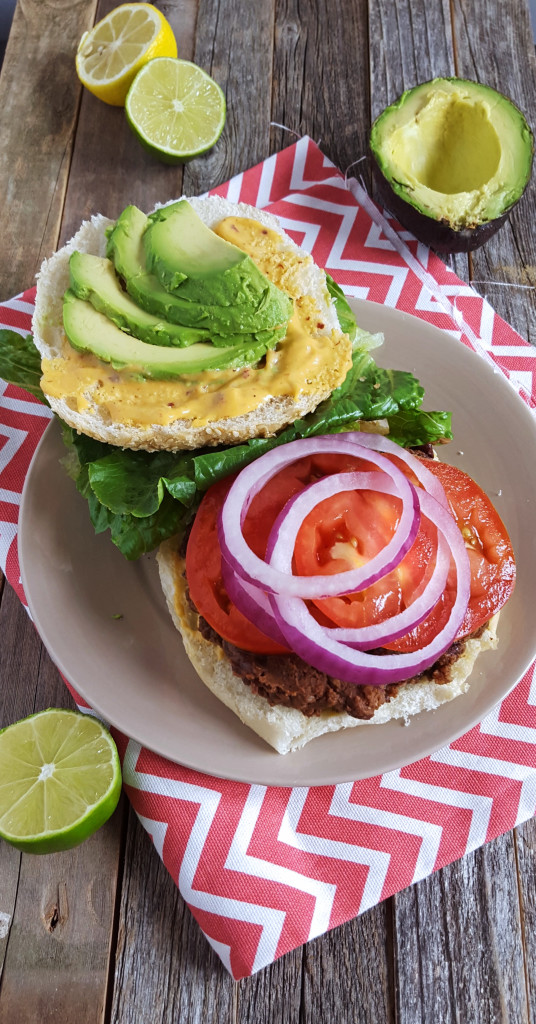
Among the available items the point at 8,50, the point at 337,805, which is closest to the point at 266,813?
the point at 337,805

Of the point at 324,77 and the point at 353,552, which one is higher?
the point at 324,77

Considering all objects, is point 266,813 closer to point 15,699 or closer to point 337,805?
point 337,805

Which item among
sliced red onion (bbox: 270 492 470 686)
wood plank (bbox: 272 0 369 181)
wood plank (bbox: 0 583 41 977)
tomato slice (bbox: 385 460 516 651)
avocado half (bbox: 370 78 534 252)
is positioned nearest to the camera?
sliced red onion (bbox: 270 492 470 686)

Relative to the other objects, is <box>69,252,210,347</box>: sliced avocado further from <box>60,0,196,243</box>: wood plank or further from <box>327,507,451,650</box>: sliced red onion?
<box>60,0,196,243</box>: wood plank

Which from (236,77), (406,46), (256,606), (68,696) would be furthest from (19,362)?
(406,46)

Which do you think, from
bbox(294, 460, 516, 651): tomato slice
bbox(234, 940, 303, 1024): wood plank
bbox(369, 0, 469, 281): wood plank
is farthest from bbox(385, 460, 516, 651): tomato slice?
bbox(369, 0, 469, 281): wood plank

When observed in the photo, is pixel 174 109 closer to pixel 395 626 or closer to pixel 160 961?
pixel 395 626
